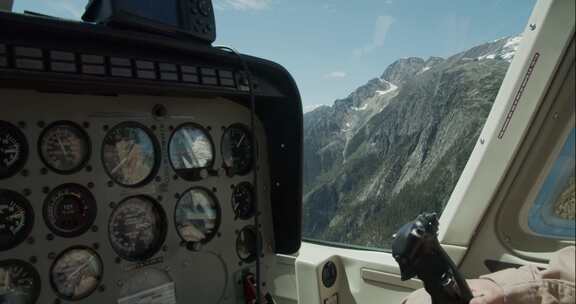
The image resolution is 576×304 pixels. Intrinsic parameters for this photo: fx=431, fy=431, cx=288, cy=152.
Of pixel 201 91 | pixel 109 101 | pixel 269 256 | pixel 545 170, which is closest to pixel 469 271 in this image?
pixel 545 170

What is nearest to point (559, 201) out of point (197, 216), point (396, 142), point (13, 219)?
point (396, 142)

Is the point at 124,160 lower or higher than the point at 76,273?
higher

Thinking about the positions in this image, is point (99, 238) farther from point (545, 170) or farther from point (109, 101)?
point (545, 170)

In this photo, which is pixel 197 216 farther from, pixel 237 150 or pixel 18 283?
pixel 18 283

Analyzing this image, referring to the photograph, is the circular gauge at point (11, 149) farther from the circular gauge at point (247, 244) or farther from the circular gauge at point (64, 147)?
the circular gauge at point (247, 244)

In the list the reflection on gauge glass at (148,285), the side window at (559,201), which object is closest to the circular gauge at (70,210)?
the reflection on gauge glass at (148,285)

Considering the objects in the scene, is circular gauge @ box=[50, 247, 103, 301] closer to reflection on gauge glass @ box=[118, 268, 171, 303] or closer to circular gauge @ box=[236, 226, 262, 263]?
reflection on gauge glass @ box=[118, 268, 171, 303]
